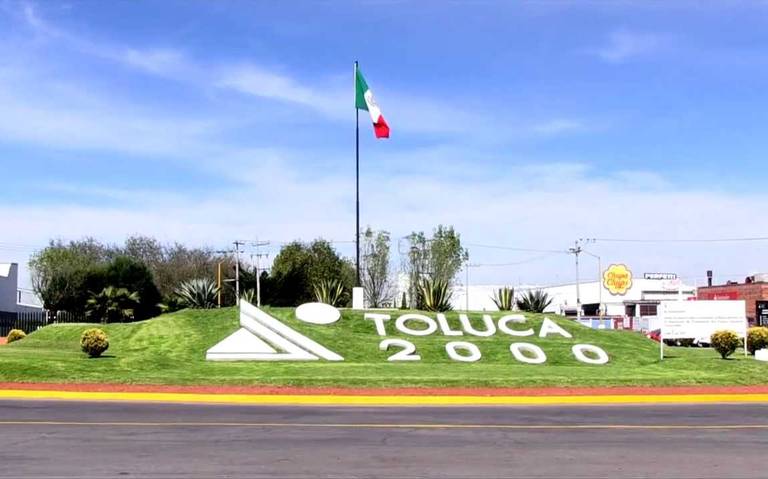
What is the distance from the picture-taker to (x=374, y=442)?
1195 centimetres

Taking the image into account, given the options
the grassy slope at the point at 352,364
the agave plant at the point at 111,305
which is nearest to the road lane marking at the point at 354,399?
the grassy slope at the point at 352,364

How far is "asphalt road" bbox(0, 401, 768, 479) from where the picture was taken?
31.7 feet

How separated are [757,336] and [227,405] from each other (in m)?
20.9

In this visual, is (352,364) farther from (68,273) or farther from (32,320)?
(68,273)

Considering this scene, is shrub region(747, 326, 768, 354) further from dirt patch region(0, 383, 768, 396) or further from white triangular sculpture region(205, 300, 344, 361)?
white triangular sculpture region(205, 300, 344, 361)

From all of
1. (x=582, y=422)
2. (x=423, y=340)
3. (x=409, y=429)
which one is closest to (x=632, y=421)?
(x=582, y=422)

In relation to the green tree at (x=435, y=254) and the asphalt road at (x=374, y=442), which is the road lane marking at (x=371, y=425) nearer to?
the asphalt road at (x=374, y=442)

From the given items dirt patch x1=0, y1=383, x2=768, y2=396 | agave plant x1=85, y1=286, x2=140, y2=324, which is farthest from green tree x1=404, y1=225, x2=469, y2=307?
dirt patch x1=0, y1=383, x2=768, y2=396

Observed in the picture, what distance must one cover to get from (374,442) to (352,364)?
1534 cm

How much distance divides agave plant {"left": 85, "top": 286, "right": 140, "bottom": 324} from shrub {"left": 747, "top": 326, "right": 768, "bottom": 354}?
36.0m

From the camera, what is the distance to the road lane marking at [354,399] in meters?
19.5

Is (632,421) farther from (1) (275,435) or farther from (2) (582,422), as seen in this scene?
(1) (275,435)

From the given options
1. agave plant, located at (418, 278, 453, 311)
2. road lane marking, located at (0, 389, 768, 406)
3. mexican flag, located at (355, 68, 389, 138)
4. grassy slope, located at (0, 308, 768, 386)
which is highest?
mexican flag, located at (355, 68, 389, 138)

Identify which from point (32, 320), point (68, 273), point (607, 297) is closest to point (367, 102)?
point (32, 320)
